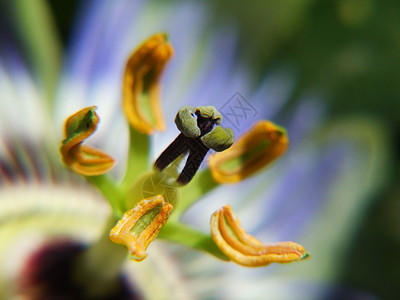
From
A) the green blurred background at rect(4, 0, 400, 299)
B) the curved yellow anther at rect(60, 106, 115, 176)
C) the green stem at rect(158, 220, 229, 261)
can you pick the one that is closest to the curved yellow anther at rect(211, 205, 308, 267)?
the green stem at rect(158, 220, 229, 261)

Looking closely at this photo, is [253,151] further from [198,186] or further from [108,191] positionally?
[108,191]

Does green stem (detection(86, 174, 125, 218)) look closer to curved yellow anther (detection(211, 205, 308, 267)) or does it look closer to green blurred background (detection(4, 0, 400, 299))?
curved yellow anther (detection(211, 205, 308, 267))

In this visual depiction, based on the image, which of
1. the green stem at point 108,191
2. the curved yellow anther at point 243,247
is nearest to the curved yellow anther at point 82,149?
the green stem at point 108,191

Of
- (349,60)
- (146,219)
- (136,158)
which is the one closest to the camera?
(146,219)

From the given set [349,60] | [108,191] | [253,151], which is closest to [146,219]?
[108,191]

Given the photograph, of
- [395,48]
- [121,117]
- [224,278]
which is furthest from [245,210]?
[395,48]
